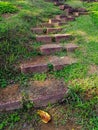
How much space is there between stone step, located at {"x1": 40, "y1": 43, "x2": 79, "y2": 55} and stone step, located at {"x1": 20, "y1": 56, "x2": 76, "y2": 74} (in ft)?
0.68

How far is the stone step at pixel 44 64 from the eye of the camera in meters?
4.41

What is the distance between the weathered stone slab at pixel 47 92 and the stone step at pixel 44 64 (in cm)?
33

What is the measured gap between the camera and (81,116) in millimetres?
3516

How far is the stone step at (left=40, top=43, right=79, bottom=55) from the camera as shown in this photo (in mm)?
5152

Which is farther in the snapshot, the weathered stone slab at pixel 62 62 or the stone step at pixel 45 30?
the stone step at pixel 45 30

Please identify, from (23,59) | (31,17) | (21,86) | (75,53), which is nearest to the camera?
(21,86)

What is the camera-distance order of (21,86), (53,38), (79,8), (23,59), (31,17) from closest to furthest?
(21,86) → (23,59) → (53,38) → (31,17) → (79,8)

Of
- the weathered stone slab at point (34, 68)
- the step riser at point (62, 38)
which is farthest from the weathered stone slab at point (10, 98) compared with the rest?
the step riser at point (62, 38)

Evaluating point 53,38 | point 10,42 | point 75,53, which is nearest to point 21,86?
point 10,42

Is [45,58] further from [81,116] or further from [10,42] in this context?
[81,116]

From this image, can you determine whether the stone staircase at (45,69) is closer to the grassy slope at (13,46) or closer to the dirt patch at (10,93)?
the dirt patch at (10,93)

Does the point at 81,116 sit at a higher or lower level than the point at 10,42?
lower

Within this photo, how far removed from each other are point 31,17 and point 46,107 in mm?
3955

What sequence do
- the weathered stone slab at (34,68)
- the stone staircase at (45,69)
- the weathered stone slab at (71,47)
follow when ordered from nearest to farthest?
the stone staircase at (45,69) → the weathered stone slab at (34,68) → the weathered stone slab at (71,47)
